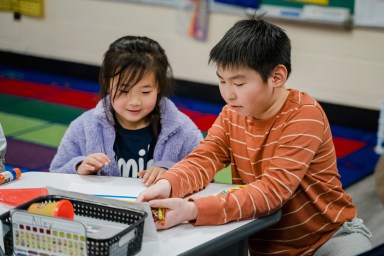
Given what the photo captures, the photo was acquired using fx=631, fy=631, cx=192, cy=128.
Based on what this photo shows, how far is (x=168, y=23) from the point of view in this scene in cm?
560

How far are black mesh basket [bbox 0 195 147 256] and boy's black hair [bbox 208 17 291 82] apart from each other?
539mm

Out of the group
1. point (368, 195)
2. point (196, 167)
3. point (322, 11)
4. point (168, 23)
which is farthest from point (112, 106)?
point (168, 23)

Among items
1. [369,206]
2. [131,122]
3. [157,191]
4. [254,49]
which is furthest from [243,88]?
[369,206]

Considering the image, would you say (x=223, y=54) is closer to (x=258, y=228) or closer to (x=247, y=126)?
(x=247, y=126)

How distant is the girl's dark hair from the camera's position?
6.87ft

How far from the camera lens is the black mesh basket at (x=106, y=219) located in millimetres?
1239

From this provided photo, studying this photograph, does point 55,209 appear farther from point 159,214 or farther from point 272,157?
point 272,157

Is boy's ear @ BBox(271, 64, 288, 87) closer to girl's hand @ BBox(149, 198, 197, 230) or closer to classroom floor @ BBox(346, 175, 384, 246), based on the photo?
girl's hand @ BBox(149, 198, 197, 230)

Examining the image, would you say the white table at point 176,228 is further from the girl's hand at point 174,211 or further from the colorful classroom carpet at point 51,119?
the colorful classroom carpet at point 51,119

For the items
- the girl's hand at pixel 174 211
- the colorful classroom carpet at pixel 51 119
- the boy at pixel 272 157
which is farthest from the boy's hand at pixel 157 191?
the colorful classroom carpet at pixel 51 119

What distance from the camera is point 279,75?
1771 mm

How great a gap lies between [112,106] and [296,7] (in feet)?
10.1

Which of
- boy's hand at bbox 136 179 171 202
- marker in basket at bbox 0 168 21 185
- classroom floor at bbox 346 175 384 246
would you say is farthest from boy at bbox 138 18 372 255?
classroom floor at bbox 346 175 384 246

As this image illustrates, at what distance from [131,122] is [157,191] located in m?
0.60
